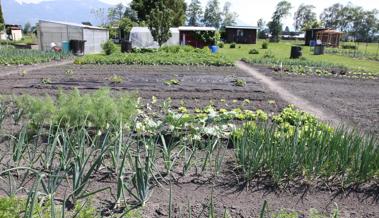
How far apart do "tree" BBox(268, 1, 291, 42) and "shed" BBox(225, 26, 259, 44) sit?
1046 cm

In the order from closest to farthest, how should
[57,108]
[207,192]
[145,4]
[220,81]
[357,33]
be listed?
1. [207,192]
2. [57,108]
3. [220,81]
4. [145,4]
5. [357,33]

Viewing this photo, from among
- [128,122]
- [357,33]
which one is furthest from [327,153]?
[357,33]

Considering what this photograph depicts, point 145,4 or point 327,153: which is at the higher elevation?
point 145,4

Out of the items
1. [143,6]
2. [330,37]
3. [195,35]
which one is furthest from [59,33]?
[330,37]

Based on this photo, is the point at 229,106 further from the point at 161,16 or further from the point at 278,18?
the point at 278,18

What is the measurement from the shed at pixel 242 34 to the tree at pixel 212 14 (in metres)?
44.3

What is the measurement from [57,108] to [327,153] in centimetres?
350

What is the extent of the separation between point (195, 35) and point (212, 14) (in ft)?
197

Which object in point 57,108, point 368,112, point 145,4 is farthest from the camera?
point 145,4

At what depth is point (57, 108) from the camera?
15.5ft

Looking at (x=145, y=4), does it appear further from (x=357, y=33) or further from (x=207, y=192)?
(x=357, y=33)

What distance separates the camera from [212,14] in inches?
3627

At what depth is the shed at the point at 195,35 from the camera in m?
33.4

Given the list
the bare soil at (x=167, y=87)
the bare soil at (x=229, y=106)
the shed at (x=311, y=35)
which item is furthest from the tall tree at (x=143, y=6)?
the bare soil at (x=167, y=87)
